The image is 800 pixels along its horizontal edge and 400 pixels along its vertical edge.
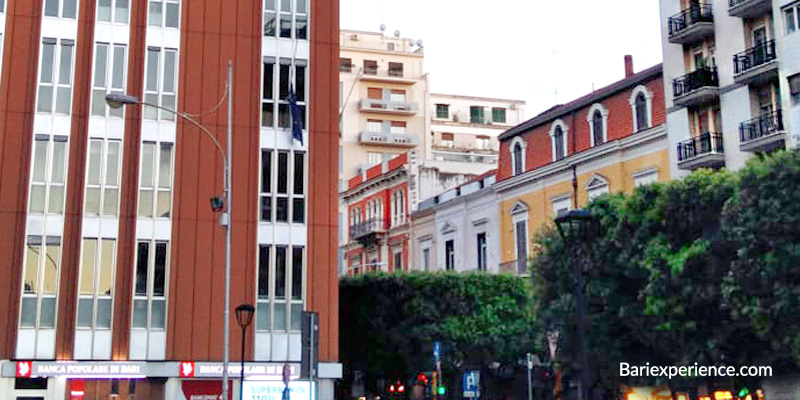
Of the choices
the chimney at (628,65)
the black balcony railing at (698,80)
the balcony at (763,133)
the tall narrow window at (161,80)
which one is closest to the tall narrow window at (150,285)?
the tall narrow window at (161,80)

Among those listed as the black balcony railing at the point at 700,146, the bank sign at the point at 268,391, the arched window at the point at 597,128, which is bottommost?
the bank sign at the point at 268,391

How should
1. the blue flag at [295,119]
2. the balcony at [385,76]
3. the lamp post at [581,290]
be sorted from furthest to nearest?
the balcony at [385,76] → the blue flag at [295,119] → the lamp post at [581,290]

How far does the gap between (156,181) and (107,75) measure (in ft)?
14.5

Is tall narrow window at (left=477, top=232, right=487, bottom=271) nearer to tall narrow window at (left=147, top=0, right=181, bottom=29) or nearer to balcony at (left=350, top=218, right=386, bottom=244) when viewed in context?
balcony at (left=350, top=218, right=386, bottom=244)

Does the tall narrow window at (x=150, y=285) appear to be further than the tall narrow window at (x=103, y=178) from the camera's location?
No

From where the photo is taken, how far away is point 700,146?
41.6 meters

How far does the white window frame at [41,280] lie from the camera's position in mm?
34875

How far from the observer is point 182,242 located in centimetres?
3631

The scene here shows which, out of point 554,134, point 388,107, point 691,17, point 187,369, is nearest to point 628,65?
point 554,134

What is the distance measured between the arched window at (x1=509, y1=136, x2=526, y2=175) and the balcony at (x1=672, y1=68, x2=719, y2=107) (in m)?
12.5

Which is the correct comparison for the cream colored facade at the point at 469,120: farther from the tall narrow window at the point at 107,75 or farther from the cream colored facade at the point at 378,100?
the tall narrow window at the point at 107,75

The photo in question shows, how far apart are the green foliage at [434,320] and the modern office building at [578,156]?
453cm

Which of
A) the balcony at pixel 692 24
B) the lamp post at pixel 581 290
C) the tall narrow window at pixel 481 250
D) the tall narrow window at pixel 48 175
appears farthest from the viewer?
the tall narrow window at pixel 481 250

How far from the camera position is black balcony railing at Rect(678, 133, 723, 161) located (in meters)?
41.0
